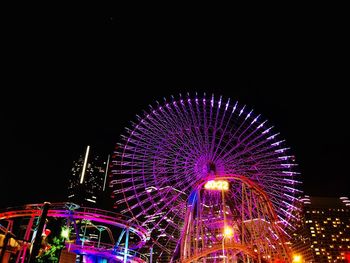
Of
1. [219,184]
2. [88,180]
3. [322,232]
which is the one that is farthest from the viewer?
[322,232]

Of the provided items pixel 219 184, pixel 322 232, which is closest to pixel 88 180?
pixel 322 232

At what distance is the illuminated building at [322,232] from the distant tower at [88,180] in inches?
2883

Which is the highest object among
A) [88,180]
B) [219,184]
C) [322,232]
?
[88,180]

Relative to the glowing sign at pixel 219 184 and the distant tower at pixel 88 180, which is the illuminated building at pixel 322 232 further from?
the glowing sign at pixel 219 184

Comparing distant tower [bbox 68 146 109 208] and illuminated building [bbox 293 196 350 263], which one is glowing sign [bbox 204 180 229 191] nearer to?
distant tower [bbox 68 146 109 208]

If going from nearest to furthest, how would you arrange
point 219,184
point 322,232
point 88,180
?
point 219,184 → point 88,180 → point 322,232

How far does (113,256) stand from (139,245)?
12.2 ft

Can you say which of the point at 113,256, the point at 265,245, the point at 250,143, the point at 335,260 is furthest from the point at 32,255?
the point at 335,260

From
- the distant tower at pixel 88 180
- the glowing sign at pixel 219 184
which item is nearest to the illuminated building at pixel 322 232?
the distant tower at pixel 88 180

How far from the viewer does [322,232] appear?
455 feet

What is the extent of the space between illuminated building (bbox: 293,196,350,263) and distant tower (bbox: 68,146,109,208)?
7324 centimetres

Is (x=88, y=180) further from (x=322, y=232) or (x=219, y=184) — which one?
(x=219, y=184)

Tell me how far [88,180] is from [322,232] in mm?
89354

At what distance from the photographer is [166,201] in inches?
1142
